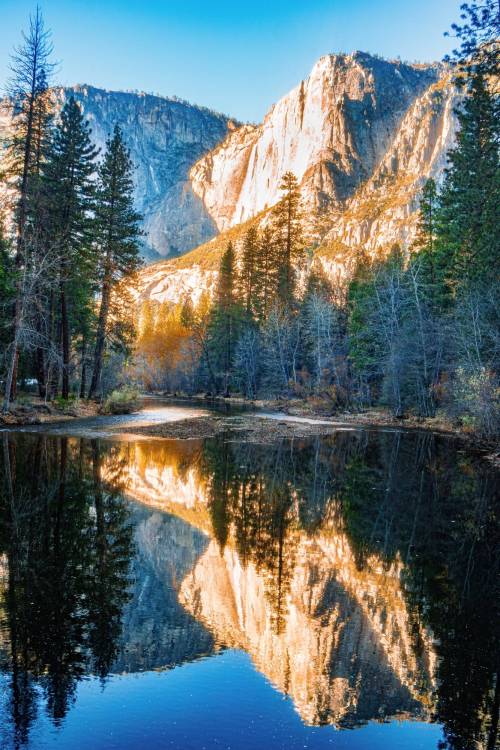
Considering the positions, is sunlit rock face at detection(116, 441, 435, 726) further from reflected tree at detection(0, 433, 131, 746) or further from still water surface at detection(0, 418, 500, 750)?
reflected tree at detection(0, 433, 131, 746)

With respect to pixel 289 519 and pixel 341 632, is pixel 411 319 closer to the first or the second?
pixel 289 519

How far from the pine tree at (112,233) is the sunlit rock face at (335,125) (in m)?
116

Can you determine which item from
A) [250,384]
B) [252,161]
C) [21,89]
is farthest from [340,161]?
[21,89]

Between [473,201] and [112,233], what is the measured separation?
2113 centimetres

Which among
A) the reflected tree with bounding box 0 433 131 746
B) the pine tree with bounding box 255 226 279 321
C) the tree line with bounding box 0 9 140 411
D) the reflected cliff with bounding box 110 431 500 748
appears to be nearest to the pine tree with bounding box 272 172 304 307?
the pine tree with bounding box 255 226 279 321

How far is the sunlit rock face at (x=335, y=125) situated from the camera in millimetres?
148625

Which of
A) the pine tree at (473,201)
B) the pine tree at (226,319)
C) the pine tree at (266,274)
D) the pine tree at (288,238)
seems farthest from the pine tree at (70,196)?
A: the pine tree at (226,319)

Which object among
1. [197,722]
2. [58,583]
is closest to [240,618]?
[197,722]

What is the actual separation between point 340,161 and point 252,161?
5221cm

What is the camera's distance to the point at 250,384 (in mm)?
55188

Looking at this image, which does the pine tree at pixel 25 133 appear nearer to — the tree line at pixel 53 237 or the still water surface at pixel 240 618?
the tree line at pixel 53 237

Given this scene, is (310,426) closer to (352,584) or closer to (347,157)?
(352,584)

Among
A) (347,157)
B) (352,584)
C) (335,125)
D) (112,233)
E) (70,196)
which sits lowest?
(352,584)

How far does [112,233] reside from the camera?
32.1m
